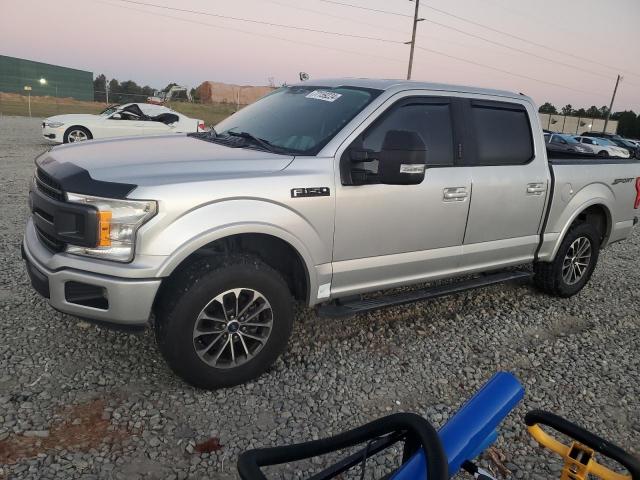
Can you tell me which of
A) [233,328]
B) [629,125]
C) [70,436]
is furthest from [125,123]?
[629,125]

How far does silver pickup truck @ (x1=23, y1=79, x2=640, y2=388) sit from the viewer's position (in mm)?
2635

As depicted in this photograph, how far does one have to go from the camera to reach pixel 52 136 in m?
12.7

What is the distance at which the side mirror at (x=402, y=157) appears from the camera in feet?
9.88

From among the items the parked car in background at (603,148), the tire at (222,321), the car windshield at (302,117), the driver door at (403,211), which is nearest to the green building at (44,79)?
the parked car in background at (603,148)

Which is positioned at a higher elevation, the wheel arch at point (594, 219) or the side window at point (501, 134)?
the side window at point (501, 134)

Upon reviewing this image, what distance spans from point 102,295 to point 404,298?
2038 mm

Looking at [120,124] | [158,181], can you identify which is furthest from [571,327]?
[120,124]

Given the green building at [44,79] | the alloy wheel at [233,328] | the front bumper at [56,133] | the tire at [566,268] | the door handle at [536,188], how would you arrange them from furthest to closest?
the green building at [44,79] → the front bumper at [56,133] → the tire at [566,268] → the door handle at [536,188] → the alloy wheel at [233,328]

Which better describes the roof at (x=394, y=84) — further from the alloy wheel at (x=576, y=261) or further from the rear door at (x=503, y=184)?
the alloy wheel at (x=576, y=261)

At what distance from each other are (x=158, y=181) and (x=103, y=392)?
1.31 metres

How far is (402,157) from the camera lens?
119 inches

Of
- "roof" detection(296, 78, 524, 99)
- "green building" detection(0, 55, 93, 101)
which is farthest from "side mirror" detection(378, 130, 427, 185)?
"green building" detection(0, 55, 93, 101)

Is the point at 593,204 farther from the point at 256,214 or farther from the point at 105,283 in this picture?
the point at 105,283

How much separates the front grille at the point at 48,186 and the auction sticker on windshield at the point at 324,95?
6.30 ft
